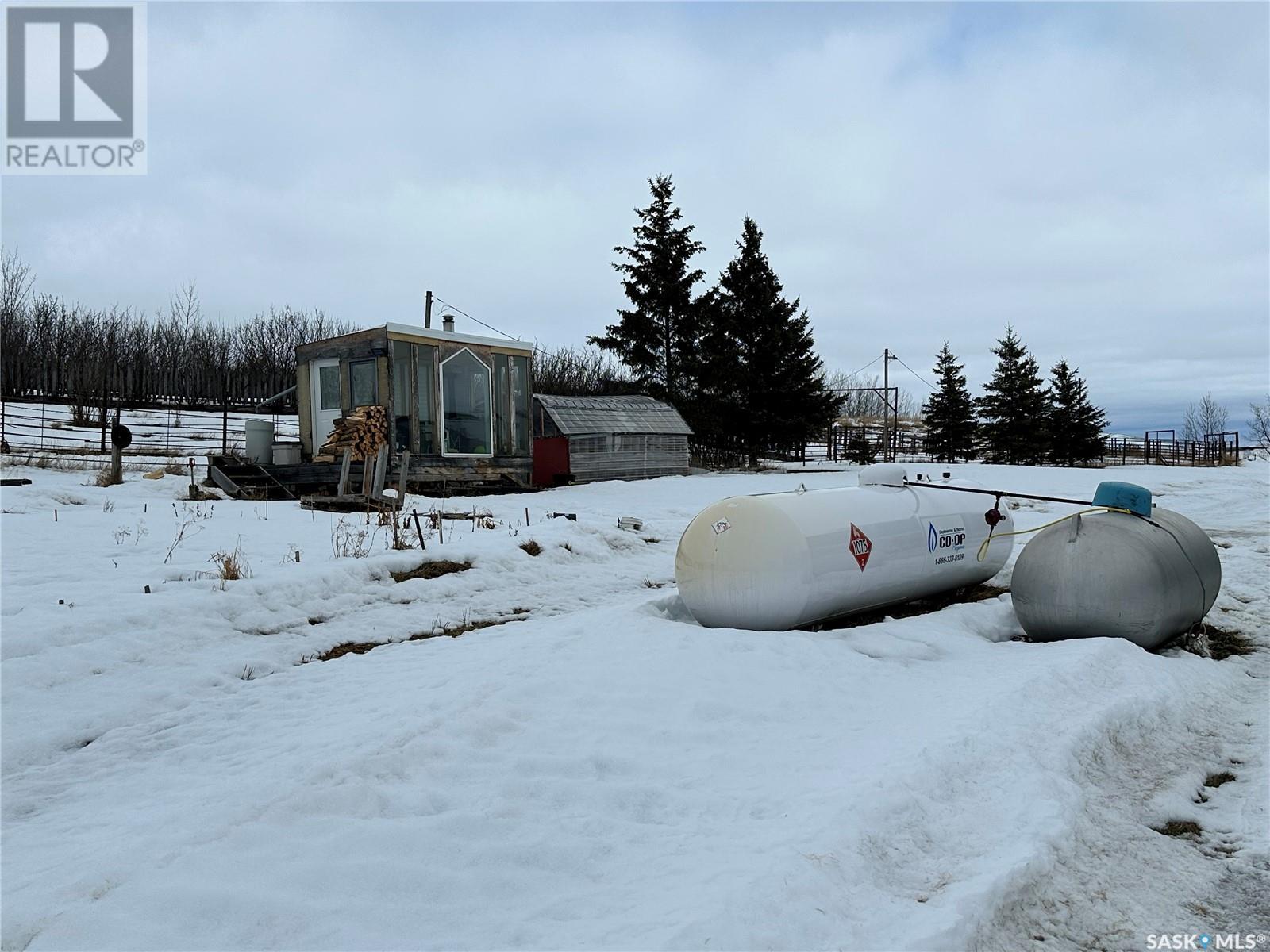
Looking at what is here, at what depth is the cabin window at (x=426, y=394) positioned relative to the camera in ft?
55.2

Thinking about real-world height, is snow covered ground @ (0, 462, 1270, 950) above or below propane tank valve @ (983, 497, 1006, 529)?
below

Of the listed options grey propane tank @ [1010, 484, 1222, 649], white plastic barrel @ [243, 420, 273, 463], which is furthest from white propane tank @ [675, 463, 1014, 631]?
white plastic barrel @ [243, 420, 273, 463]

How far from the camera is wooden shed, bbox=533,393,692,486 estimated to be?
21203 mm

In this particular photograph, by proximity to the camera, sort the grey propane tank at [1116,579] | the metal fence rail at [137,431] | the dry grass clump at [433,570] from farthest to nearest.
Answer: the metal fence rail at [137,431] < the dry grass clump at [433,570] < the grey propane tank at [1116,579]

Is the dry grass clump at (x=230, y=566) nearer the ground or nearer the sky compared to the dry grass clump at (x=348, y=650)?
nearer the sky

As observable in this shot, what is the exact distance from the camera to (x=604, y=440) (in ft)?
71.6

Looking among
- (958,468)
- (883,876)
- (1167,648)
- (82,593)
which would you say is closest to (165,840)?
(883,876)

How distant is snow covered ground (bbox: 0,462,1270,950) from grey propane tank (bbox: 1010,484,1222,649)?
0.50 metres

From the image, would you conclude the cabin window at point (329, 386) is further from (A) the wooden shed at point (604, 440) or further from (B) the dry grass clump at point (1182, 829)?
(B) the dry grass clump at point (1182, 829)

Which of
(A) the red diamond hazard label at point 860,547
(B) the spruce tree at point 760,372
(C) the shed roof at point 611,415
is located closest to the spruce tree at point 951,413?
(B) the spruce tree at point 760,372

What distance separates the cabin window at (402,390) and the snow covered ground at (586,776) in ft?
29.1

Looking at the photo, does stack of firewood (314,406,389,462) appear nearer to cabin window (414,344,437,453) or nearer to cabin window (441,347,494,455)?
cabin window (414,344,437,453)

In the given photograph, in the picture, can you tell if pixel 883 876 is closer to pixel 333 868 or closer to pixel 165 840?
pixel 333 868

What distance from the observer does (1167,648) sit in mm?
6941
